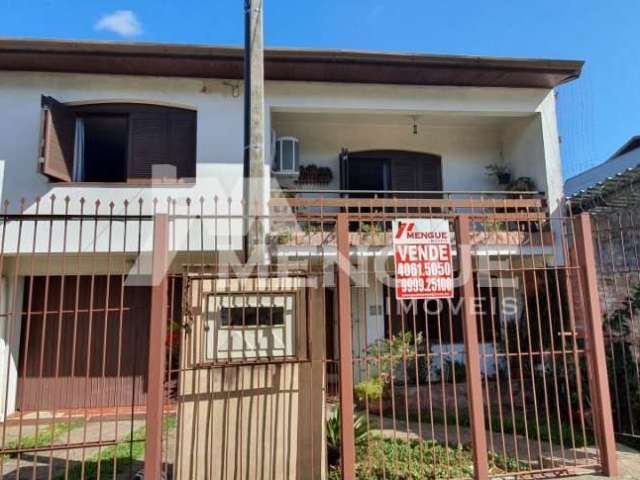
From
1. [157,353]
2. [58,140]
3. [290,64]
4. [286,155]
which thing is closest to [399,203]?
[286,155]

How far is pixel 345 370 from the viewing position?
4.34 metres

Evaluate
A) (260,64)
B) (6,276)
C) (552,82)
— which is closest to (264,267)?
(260,64)

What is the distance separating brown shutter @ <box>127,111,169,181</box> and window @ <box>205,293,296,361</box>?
15.9 ft

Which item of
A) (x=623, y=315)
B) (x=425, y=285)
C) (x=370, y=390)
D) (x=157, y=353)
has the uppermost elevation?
(x=425, y=285)

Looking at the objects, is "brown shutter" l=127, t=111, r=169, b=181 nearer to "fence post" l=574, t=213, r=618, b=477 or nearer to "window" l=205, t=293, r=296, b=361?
"window" l=205, t=293, r=296, b=361

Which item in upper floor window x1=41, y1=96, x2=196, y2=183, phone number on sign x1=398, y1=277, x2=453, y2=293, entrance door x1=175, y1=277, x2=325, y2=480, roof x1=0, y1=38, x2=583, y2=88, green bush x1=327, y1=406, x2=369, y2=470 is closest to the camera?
entrance door x1=175, y1=277, x2=325, y2=480

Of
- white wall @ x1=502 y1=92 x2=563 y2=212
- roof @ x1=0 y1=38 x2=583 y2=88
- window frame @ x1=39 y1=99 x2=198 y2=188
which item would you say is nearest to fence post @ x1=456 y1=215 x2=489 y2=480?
roof @ x1=0 y1=38 x2=583 y2=88

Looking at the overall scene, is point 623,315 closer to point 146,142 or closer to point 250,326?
point 250,326

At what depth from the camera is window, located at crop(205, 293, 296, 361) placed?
4.34 m

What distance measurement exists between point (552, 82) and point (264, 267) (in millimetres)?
7707

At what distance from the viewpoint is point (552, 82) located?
8.78 meters

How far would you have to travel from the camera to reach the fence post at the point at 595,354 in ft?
15.1

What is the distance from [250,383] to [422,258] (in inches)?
90.6

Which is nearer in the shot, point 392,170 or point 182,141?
point 182,141
